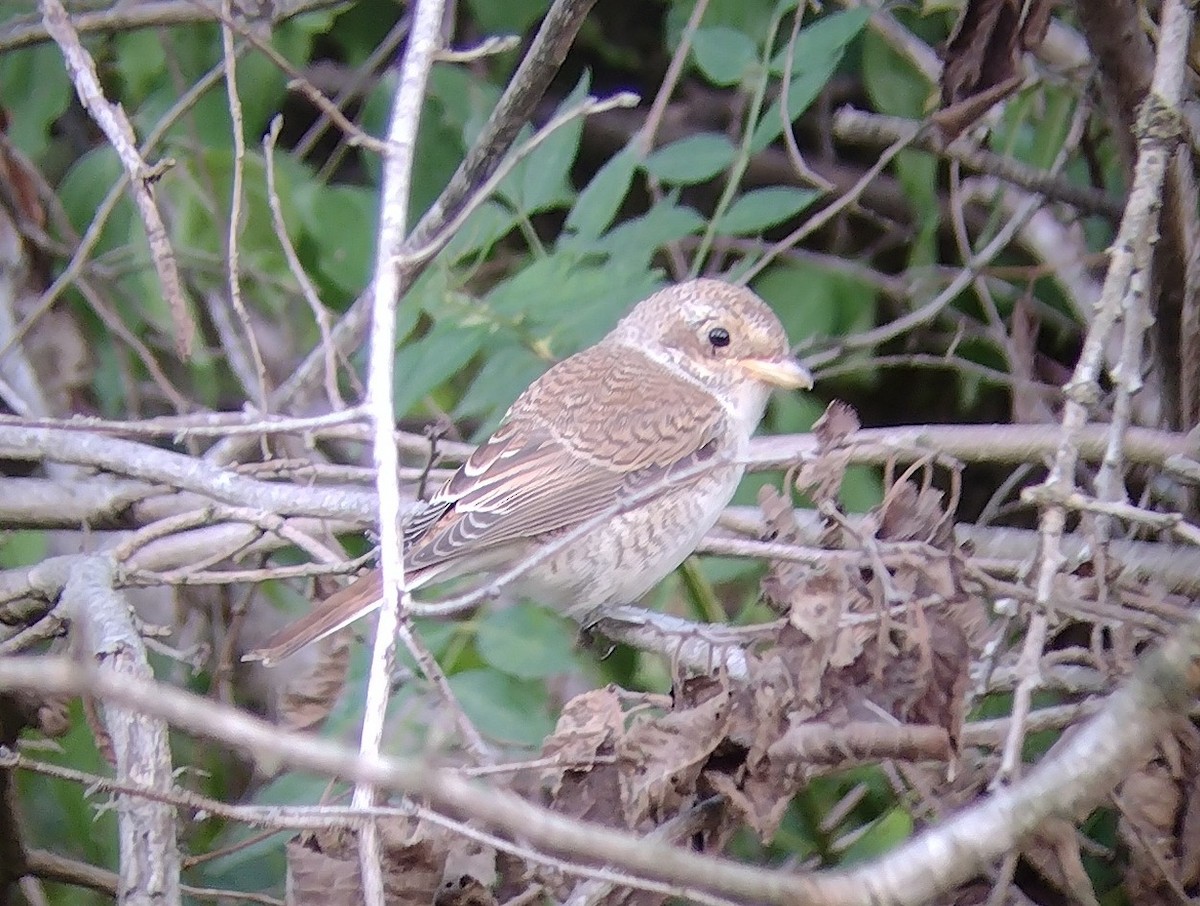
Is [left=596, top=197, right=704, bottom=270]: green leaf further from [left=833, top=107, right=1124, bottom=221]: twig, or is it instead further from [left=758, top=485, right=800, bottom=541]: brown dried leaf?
[left=758, top=485, right=800, bottom=541]: brown dried leaf

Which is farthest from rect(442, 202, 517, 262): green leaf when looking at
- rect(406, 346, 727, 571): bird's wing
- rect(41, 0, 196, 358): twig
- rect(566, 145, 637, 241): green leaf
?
rect(41, 0, 196, 358): twig

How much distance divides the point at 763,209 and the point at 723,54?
0.39 meters

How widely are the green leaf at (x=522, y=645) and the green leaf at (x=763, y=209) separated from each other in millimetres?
998

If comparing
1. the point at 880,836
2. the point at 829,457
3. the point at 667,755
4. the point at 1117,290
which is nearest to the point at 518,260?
the point at 880,836

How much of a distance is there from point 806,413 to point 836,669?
1.98m

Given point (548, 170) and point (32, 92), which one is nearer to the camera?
point (548, 170)

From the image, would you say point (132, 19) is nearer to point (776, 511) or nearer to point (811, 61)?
point (811, 61)

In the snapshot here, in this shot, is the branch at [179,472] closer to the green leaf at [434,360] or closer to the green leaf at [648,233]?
the green leaf at [434,360]

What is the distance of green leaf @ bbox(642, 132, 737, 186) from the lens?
3104mm

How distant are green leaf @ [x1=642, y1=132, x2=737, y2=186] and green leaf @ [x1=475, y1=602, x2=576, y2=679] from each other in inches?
41.6

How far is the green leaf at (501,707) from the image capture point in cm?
241

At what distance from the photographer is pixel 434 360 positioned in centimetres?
273

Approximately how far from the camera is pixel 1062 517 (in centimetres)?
177

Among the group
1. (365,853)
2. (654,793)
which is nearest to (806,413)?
(654,793)
